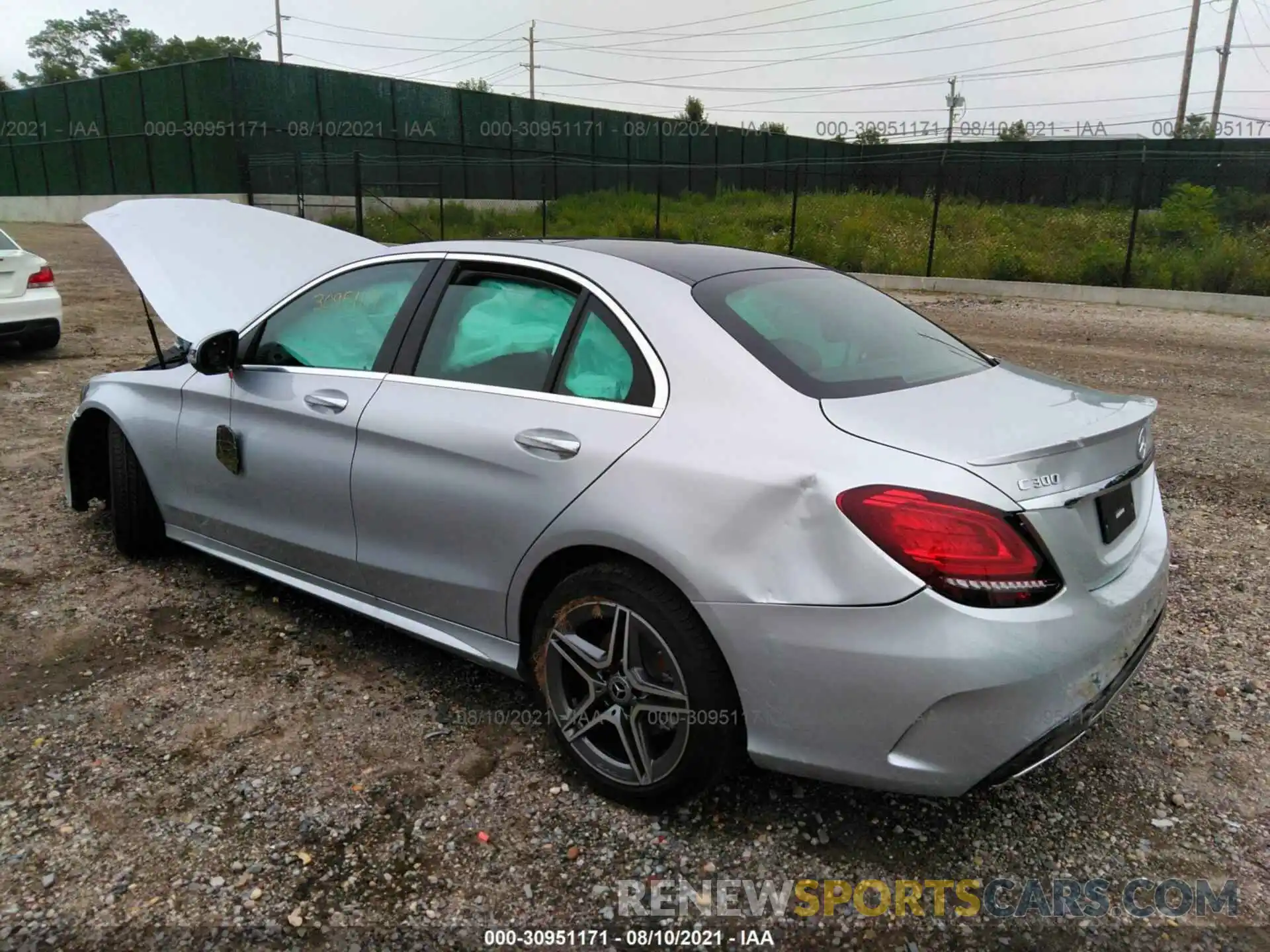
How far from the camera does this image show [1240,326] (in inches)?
514

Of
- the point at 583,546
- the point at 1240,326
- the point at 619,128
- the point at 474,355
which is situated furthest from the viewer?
the point at 619,128

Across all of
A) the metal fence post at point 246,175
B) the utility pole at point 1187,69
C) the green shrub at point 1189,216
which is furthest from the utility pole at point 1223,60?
the metal fence post at point 246,175

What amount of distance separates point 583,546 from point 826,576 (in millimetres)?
725

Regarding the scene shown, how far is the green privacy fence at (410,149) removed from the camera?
26953mm

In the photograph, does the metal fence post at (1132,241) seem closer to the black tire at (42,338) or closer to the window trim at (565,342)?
the window trim at (565,342)

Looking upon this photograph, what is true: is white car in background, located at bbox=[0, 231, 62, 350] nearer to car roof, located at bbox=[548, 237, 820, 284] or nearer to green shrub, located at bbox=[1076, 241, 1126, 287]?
car roof, located at bbox=[548, 237, 820, 284]

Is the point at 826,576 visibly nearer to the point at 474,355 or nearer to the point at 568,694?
the point at 568,694

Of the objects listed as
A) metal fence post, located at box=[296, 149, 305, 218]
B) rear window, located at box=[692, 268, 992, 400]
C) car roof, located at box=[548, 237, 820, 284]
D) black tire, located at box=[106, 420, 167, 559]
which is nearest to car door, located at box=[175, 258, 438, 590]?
black tire, located at box=[106, 420, 167, 559]

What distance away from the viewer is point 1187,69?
3381 cm

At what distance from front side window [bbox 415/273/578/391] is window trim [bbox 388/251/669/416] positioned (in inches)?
0.9

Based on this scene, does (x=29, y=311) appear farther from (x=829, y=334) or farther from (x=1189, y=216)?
(x=1189, y=216)

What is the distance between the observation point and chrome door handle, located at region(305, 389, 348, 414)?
3.26 m

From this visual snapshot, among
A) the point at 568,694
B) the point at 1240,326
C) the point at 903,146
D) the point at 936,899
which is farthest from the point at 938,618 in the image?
the point at 903,146

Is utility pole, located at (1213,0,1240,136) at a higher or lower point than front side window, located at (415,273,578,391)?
higher
